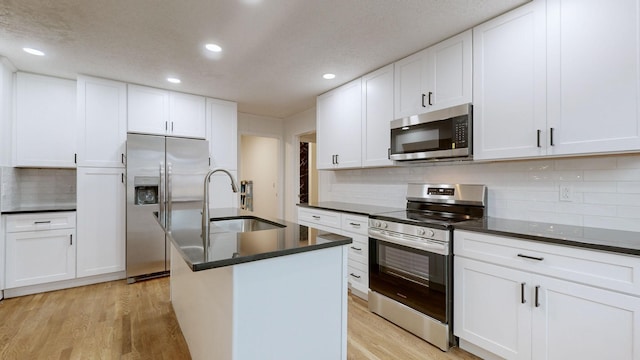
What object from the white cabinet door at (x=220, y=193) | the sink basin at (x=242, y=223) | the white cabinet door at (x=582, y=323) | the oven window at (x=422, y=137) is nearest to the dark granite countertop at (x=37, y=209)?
the white cabinet door at (x=220, y=193)

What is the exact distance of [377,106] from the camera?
3053 millimetres

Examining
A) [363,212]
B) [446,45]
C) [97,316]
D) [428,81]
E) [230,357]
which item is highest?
[446,45]

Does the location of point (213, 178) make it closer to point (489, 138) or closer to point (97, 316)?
point (97, 316)

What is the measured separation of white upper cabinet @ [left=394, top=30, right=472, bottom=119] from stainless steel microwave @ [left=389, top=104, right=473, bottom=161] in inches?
3.1

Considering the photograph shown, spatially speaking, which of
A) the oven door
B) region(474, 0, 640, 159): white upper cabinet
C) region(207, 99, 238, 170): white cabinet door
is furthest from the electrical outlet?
region(207, 99, 238, 170): white cabinet door

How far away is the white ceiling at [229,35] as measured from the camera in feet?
6.53

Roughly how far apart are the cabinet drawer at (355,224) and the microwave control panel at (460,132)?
1035 millimetres

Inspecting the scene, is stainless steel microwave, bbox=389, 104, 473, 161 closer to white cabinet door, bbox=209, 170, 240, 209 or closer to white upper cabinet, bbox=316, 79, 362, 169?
white upper cabinet, bbox=316, 79, 362, 169

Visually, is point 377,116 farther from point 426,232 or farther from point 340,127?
point 426,232

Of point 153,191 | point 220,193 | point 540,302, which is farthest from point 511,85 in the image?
point 153,191

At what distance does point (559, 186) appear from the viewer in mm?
1997

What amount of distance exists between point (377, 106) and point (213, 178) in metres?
2.58

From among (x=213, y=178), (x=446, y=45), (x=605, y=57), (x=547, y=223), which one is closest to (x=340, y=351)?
(x=547, y=223)

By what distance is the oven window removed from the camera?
7.79 ft
